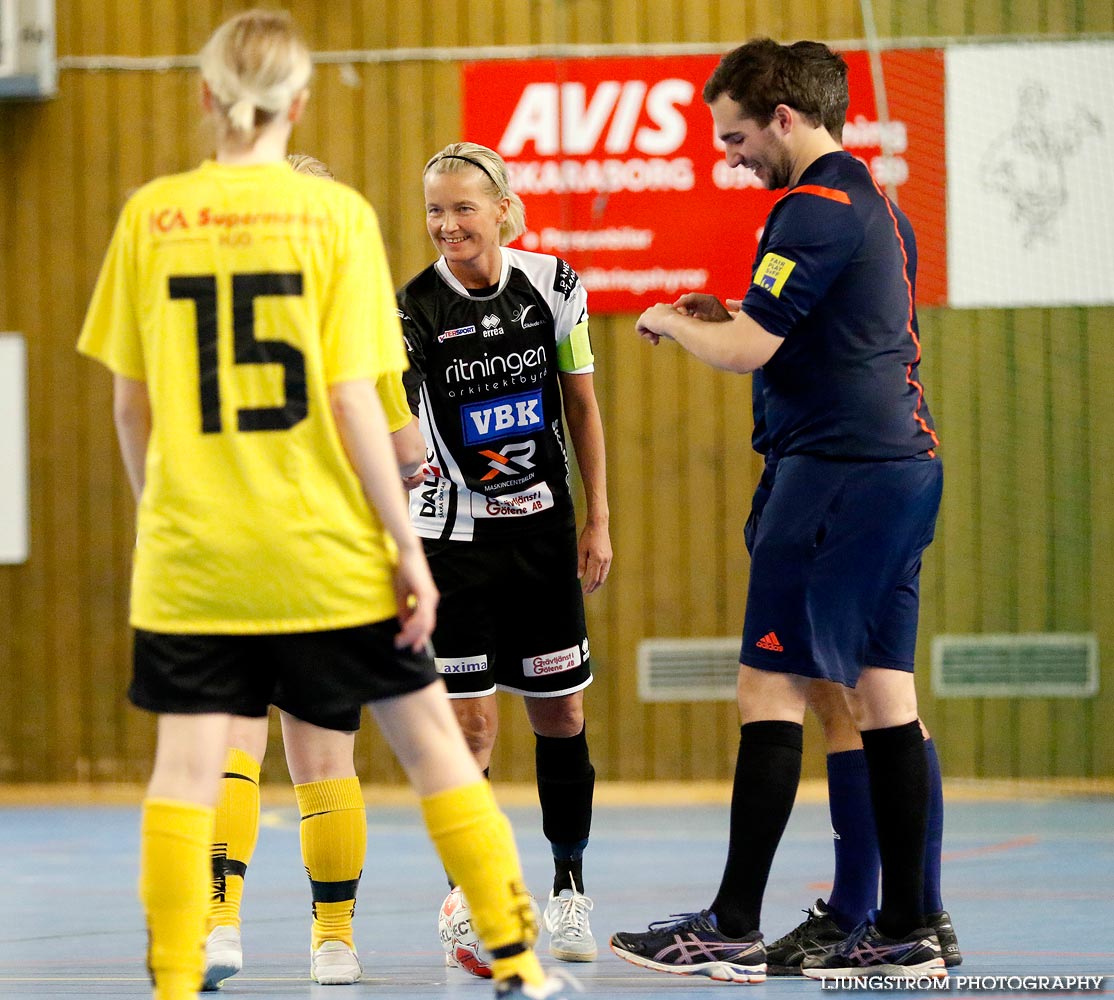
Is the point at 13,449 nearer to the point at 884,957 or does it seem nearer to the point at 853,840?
the point at 853,840

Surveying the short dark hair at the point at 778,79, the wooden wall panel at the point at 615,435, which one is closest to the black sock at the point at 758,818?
the short dark hair at the point at 778,79

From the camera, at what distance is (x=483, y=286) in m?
3.38

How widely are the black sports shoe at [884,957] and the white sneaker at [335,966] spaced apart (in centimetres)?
90

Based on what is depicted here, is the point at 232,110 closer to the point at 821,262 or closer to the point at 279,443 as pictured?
the point at 279,443

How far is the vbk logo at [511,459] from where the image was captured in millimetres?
3344

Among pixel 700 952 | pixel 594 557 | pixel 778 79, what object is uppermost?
pixel 778 79

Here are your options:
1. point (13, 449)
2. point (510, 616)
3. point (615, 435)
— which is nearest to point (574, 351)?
point (510, 616)

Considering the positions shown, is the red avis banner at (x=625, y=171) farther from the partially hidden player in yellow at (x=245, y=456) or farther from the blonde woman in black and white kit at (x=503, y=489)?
the partially hidden player in yellow at (x=245, y=456)

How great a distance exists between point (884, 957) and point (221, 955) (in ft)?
4.11

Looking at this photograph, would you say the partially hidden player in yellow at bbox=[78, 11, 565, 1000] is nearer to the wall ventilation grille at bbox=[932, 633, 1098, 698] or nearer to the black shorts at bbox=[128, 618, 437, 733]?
the black shorts at bbox=[128, 618, 437, 733]

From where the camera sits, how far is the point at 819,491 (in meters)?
2.77

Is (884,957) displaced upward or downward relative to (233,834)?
downward

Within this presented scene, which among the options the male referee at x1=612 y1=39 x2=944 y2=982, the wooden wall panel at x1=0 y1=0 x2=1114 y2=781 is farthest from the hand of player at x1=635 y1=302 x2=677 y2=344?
the wooden wall panel at x1=0 y1=0 x2=1114 y2=781

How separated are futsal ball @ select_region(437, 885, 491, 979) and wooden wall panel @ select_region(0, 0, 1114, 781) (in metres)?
3.16
